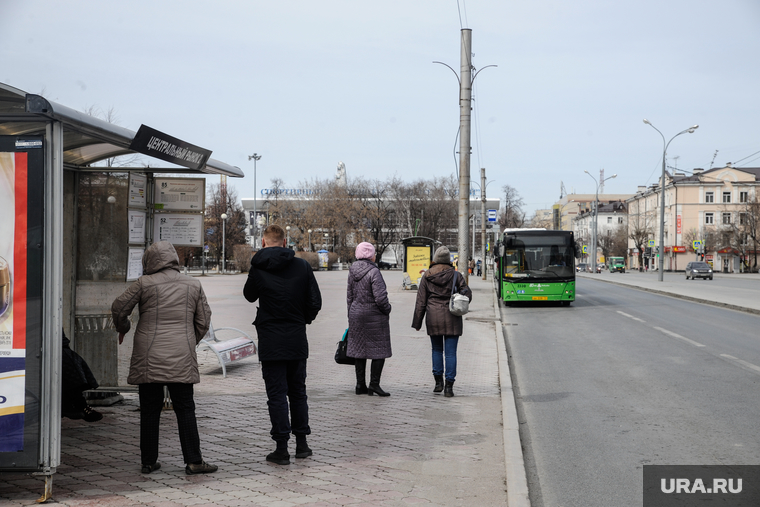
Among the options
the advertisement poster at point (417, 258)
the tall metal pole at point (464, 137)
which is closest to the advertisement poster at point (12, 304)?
the tall metal pole at point (464, 137)

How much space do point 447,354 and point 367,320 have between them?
1.09 metres

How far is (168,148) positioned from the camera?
629cm

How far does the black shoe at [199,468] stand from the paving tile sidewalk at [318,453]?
53mm

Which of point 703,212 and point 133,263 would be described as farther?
point 703,212

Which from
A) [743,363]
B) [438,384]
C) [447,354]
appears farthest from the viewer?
[743,363]

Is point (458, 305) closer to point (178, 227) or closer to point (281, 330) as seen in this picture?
point (281, 330)

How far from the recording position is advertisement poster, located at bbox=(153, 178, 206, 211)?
779 centimetres

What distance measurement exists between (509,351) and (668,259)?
311ft

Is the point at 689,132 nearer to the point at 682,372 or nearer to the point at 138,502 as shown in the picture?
the point at 682,372

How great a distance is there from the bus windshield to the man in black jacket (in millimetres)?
18531

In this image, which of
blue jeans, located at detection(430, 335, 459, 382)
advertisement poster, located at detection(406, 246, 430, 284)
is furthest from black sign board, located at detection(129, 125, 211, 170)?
advertisement poster, located at detection(406, 246, 430, 284)

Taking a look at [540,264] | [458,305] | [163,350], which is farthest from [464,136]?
[163,350]

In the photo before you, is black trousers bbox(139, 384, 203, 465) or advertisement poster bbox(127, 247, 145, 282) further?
advertisement poster bbox(127, 247, 145, 282)

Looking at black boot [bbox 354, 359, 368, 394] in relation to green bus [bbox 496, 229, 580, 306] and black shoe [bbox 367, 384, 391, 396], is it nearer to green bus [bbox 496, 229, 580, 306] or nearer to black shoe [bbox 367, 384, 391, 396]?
black shoe [bbox 367, 384, 391, 396]
